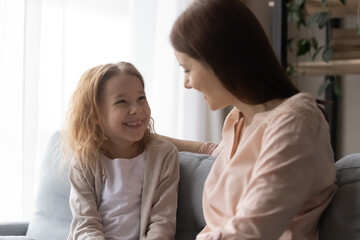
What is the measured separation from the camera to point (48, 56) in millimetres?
2432

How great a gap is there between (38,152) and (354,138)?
1982mm

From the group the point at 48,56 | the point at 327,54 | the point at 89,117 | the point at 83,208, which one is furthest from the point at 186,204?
the point at 327,54

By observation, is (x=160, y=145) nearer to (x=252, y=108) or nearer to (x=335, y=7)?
(x=252, y=108)

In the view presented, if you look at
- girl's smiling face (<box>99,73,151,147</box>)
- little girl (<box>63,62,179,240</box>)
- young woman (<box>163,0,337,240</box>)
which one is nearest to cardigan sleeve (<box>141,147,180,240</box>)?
little girl (<box>63,62,179,240</box>)

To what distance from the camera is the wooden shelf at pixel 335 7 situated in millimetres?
3002

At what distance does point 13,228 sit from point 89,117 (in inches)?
21.4

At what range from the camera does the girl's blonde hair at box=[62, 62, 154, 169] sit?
1.79m

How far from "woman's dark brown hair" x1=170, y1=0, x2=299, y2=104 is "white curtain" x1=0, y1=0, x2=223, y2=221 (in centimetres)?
116

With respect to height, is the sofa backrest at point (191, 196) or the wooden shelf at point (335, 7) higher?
the wooden shelf at point (335, 7)

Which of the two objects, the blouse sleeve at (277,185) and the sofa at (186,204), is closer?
the blouse sleeve at (277,185)

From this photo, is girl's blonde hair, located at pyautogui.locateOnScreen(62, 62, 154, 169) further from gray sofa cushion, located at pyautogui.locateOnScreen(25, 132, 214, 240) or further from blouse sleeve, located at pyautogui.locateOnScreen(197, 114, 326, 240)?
blouse sleeve, located at pyautogui.locateOnScreen(197, 114, 326, 240)

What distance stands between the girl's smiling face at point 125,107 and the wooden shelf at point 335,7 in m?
1.66

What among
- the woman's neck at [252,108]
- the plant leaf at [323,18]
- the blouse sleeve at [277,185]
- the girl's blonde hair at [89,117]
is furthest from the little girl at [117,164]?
the plant leaf at [323,18]

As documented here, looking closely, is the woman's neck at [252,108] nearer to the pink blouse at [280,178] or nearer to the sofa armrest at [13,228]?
the pink blouse at [280,178]
